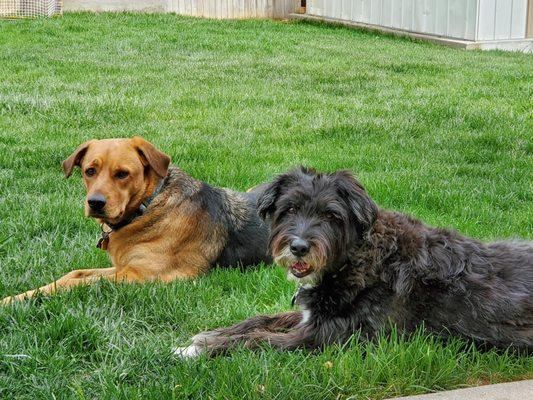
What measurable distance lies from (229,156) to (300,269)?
5008 mm

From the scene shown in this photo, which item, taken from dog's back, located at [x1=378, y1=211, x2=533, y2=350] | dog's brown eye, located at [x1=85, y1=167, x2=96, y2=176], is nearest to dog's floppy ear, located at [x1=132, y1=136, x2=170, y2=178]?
dog's brown eye, located at [x1=85, y1=167, x2=96, y2=176]

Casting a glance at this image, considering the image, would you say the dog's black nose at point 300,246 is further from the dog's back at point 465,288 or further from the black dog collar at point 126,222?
the black dog collar at point 126,222

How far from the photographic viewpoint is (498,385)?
144 inches

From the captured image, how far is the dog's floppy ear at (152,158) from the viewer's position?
19.2 ft

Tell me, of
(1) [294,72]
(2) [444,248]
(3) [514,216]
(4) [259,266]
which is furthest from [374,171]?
(1) [294,72]

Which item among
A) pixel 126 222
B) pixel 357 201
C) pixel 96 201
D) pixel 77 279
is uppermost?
pixel 357 201

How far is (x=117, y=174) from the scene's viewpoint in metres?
5.74

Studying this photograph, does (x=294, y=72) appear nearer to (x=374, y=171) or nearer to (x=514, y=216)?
(x=374, y=171)

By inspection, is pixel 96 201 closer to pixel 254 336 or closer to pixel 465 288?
pixel 254 336

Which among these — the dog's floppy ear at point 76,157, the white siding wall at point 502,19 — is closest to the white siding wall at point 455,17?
the white siding wall at point 502,19

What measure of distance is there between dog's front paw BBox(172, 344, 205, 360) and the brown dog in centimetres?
133

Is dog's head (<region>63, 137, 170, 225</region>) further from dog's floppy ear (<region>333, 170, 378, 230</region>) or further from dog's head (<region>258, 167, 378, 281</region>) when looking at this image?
dog's floppy ear (<region>333, 170, 378, 230</region>)

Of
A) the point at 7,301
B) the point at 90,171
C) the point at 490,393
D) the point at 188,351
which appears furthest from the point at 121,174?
the point at 490,393

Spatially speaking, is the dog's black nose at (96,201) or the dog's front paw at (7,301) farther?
the dog's black nose at (96,201)
